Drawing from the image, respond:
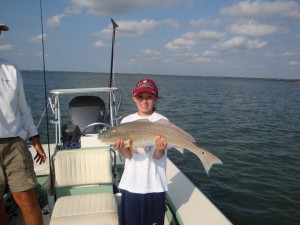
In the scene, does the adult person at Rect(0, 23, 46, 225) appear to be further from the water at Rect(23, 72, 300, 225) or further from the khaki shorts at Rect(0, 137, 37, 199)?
the water at Rect(23, 72, 300, 225)

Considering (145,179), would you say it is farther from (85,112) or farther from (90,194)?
(85,112)

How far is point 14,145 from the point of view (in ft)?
10.3

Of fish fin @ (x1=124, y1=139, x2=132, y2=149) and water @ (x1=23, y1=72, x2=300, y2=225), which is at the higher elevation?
fish fin @ (x1=124, y1=139, x2=132, y2=149)

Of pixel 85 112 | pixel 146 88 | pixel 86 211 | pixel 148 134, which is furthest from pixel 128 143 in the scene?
pixel 85 112

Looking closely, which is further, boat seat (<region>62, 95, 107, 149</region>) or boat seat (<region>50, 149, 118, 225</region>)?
boat seat (<region>62, 95, 107, 149</region>)

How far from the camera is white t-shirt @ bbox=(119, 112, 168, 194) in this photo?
3199 mm

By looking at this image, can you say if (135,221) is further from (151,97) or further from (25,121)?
(25,121)

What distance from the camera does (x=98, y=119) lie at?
700 cm

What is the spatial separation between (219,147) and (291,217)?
18.0 ft

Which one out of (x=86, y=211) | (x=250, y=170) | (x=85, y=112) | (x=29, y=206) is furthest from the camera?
(x=250, y=170)

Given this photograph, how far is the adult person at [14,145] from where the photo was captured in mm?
3039

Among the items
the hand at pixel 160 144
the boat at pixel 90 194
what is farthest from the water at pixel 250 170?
the hand at pixel 160 144

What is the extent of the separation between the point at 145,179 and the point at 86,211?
952 millimetres

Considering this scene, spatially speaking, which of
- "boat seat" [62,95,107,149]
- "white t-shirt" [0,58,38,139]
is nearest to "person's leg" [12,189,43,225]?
"white t-shirt" [0,58,38,139]
